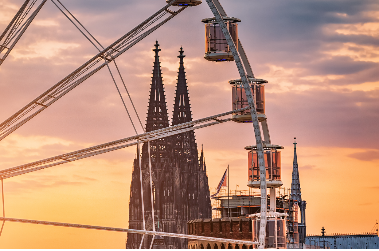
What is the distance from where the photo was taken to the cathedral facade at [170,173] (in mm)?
182875

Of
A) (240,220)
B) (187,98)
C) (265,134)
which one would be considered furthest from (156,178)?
(265,134)

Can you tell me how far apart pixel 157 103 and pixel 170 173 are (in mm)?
15037

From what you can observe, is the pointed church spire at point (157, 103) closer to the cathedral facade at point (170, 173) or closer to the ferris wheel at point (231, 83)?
the cathedral facade at point (170, 173)

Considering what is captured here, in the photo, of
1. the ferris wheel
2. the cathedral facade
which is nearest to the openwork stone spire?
the cathedral facade

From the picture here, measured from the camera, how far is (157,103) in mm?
185875

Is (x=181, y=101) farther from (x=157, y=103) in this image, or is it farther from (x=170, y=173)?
(x=170, y=173)

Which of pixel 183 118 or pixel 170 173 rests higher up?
pixel 183 118

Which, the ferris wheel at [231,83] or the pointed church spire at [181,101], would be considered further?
the pointed church spire at [181,101]

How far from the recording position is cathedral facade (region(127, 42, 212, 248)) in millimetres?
182875

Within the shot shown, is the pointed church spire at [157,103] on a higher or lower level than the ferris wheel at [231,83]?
higher

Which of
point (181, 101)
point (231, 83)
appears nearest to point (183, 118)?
point (181, 101)

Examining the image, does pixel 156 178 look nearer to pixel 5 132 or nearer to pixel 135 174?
pixel 135 174

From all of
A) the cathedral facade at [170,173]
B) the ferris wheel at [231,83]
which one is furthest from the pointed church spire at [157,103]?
the ferris wheel at [231,83]

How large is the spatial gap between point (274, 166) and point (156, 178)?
127126 mm
